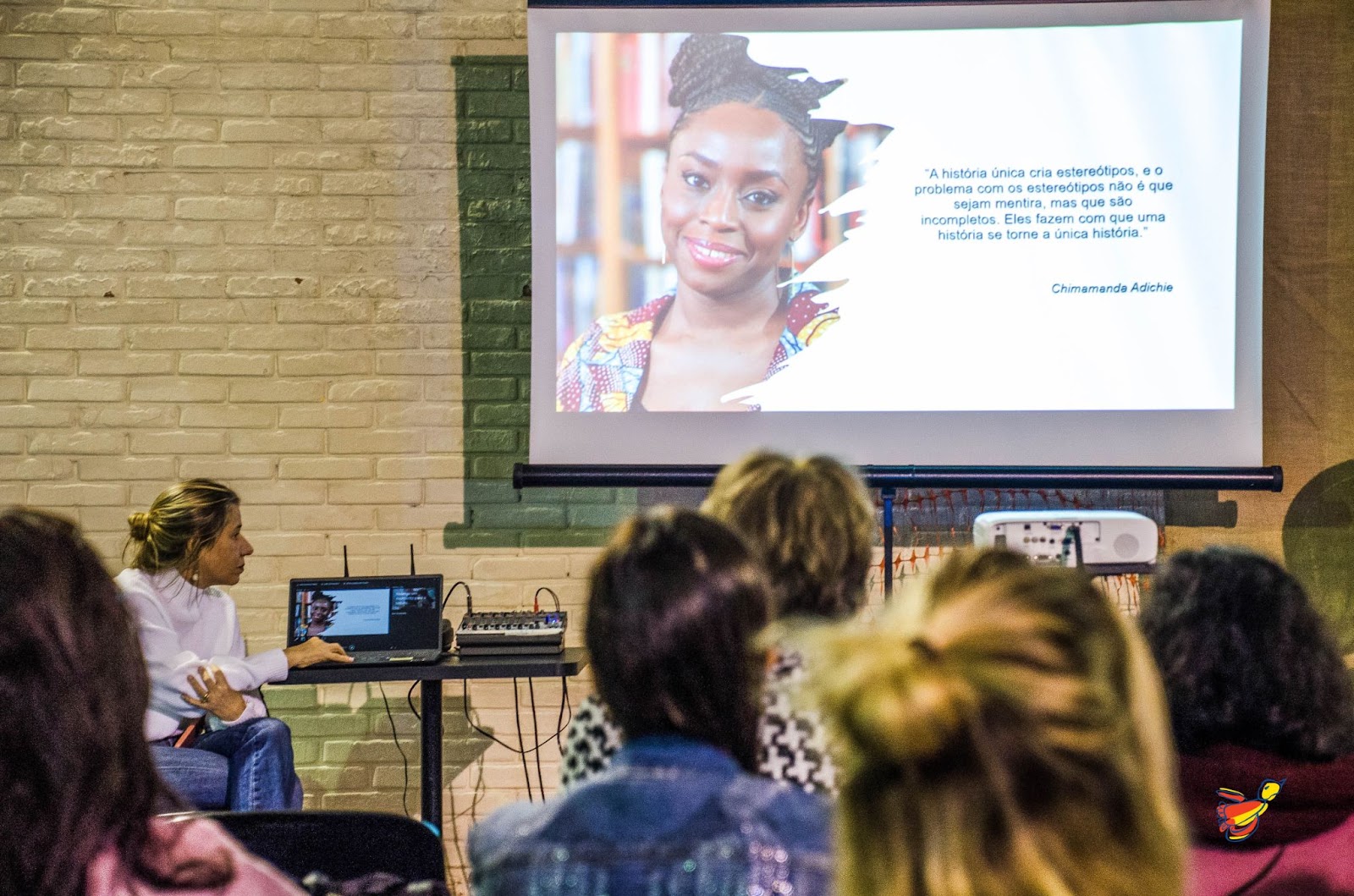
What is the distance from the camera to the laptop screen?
10.3 ft

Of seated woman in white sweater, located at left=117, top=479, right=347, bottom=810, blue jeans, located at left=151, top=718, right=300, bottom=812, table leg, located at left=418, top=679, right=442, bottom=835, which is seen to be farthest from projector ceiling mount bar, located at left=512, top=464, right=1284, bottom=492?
blue jeans, located at left=151, top=718, right=300, bottom=812

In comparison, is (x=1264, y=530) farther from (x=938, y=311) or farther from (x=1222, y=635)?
(x=1222, y=635)

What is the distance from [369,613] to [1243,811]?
7.32ft

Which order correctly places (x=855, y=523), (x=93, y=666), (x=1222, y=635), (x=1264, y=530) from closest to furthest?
(x=93, y=666), (x=1222, y=635), (x=855, y=523), (x=1264, y=530)

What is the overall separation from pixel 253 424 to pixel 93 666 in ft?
8.80

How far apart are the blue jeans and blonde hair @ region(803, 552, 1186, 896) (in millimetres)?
2496

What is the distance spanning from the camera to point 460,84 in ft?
12.1

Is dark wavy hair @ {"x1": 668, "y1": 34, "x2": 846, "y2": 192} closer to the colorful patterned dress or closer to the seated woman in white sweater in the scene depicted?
the colorful patterned dress

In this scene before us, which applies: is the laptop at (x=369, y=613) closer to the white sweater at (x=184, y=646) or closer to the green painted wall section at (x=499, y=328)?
the white sweater at (x=184, y=646)

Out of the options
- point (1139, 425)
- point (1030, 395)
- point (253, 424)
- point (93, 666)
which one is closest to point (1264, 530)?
point (1139, 425)

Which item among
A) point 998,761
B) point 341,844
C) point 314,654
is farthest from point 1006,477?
point 998,761

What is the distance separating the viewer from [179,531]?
10.0 ft

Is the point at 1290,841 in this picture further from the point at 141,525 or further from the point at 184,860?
the point at 141,525

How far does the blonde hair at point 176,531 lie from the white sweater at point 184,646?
0.09 ft
